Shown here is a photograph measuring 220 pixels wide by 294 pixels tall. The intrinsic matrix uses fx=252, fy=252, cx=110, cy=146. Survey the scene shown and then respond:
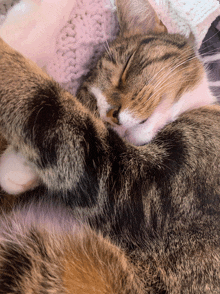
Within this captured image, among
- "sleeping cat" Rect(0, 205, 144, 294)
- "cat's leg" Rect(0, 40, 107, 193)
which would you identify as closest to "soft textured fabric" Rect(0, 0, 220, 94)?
"cat's leg" Rect(0, 40, 107, 193)

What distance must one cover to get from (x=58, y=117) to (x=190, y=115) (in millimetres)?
483

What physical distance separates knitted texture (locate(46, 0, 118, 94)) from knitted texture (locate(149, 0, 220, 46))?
27 cm

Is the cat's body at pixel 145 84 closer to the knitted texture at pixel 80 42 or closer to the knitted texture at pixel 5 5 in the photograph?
the knitted texture at pixel 80 42

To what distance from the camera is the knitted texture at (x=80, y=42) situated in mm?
1038

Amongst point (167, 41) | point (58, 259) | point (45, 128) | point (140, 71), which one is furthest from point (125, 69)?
point (58, 259)

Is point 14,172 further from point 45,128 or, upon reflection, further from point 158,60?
point 158,60

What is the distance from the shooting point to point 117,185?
74 cm

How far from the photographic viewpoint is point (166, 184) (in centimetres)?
76

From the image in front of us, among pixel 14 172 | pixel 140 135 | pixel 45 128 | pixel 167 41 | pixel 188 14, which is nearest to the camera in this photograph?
pixel 45 128

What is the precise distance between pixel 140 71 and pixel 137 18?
34 centimetres

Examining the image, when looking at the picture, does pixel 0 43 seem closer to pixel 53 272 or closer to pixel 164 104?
pixel 164 104

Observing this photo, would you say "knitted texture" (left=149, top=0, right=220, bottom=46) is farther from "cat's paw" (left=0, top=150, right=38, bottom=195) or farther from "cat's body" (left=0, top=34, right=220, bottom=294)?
"cat's paw" (left=0, top=150, right=38, bottom=195)

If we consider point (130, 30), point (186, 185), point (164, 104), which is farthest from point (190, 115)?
point (130, 30)

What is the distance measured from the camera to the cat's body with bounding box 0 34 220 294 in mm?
705
